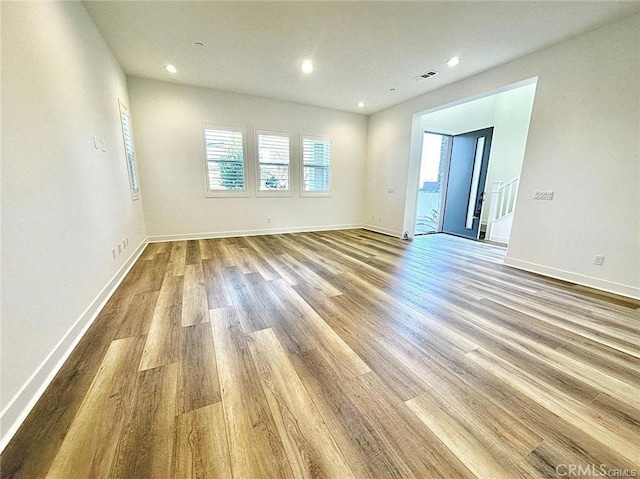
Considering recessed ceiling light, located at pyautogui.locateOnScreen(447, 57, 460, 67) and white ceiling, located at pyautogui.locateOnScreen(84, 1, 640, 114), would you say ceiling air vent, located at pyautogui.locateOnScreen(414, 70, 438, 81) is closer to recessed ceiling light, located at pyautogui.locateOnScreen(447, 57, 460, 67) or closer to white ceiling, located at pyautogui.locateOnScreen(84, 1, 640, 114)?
white ceiling, located at pyautogui.locateOnScreen(84, 1, 640, 114)

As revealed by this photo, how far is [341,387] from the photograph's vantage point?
138 cm

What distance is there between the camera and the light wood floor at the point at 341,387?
1.00m

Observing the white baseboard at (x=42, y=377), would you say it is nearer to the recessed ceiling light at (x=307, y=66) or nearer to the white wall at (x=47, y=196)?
the white wall at (x=47, y=196)

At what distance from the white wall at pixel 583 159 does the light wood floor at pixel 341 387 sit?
1.85 ft

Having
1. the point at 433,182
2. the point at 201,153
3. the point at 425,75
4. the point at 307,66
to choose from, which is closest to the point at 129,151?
the point at 201,153

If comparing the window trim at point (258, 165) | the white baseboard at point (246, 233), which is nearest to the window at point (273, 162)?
the window trim at point (258, 165)

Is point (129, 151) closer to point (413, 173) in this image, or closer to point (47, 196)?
point (47, 196)

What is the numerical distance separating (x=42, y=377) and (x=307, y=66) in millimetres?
4247

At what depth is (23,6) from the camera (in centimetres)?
149

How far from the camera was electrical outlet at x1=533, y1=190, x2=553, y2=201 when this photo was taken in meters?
3.18

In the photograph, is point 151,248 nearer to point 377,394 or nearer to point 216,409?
point 216,409

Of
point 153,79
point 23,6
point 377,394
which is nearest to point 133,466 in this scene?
point 377,394

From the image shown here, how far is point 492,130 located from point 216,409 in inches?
274

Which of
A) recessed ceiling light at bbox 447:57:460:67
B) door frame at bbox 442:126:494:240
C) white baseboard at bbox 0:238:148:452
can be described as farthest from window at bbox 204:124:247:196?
door frame at bbox 442:126:494:240
